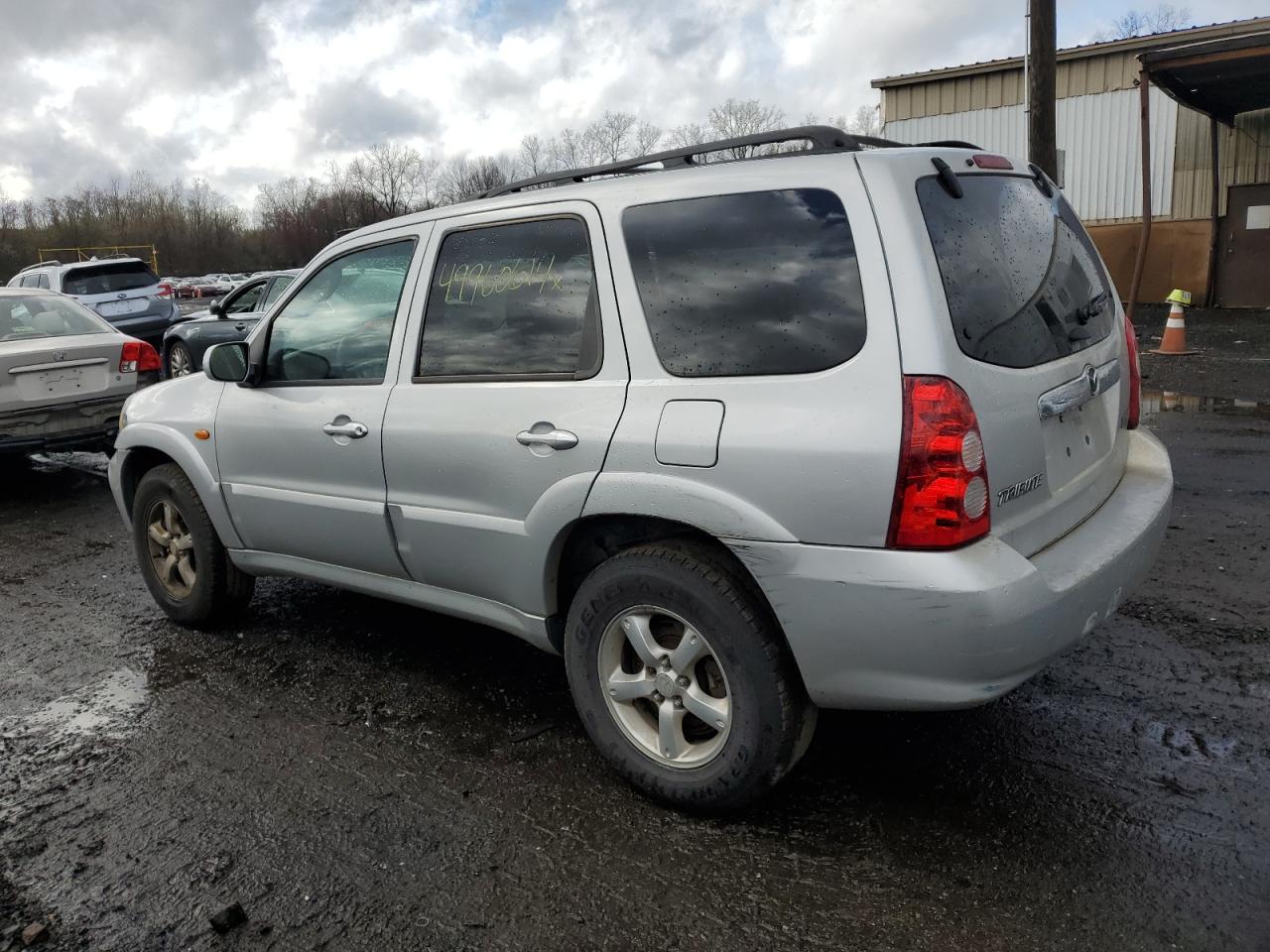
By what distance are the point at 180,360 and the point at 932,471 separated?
532 inches

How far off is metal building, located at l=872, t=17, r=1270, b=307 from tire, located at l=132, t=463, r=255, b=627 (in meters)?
16.9

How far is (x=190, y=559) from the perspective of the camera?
4703 millimetres

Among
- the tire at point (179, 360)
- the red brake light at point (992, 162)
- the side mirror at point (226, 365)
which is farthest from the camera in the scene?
the tire at point (179, 360)

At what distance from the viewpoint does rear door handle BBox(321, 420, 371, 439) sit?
144 inches

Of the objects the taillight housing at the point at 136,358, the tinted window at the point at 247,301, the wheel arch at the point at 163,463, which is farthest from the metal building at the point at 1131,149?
the wheel arch at the point at 163,463

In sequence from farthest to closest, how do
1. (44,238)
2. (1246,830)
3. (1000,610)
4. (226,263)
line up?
1. (226,263)
2. (44,238)
3. (1246,830)
4. (1000,610)

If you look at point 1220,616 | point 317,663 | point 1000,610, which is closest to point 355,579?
point 317,663

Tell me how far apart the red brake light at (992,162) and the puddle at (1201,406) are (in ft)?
21.5

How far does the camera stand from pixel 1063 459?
113 inches

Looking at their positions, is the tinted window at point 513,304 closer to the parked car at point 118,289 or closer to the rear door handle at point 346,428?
the rear door handle at point 346,428

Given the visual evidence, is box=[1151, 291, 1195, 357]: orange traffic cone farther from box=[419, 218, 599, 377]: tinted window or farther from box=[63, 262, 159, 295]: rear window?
box=[63, 262, 159, 295]: rear window

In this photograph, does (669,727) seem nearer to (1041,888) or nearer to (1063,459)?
(1041,888)

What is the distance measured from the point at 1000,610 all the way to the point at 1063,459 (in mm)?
683

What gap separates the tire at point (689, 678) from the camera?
2.70 m
